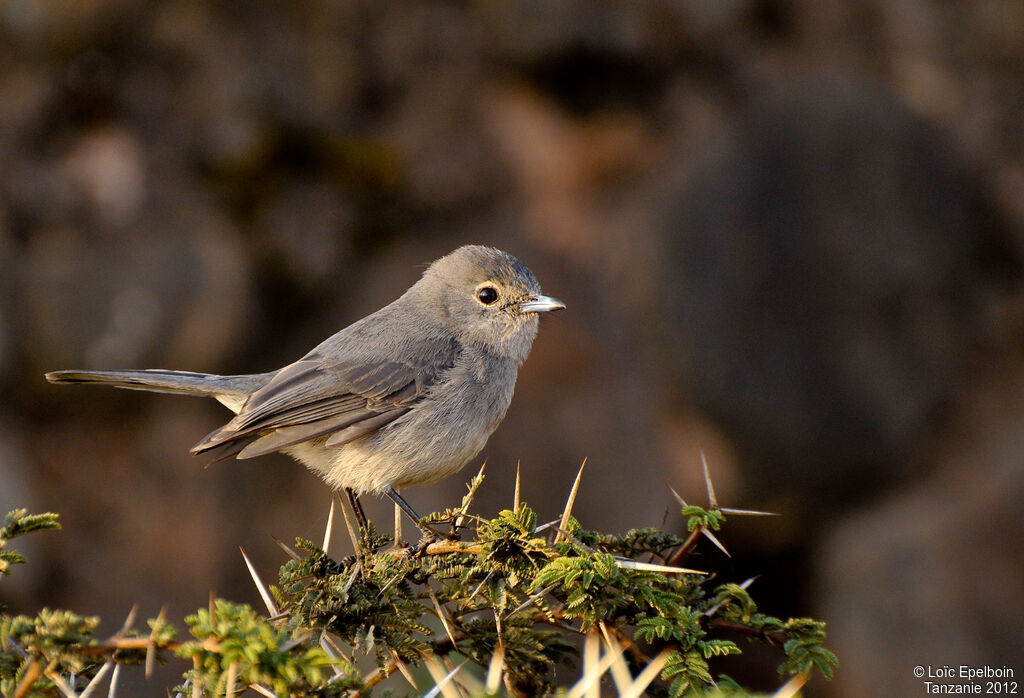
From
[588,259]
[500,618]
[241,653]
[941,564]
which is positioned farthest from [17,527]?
[941,564]

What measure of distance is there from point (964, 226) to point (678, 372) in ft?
9.86

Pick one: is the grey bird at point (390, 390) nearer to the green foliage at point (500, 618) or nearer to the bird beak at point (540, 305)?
the bird beak at point (540, 305)

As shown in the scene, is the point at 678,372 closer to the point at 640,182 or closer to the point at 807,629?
the point at 640,182

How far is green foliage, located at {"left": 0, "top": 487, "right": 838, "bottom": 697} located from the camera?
2.06 meters

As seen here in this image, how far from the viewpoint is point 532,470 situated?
7578mm

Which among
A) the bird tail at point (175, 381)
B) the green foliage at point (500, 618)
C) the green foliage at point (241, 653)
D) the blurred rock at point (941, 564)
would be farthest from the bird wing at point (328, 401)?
the blurred rock at point (941, 564)

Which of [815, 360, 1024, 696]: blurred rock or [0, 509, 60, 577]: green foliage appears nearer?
[0, 509, 60, 577]: green foliage

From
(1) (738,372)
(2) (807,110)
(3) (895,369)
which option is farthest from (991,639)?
(2) (807,110)

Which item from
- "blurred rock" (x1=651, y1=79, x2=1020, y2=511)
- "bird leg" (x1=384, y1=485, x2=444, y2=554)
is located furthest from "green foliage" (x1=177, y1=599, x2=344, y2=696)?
"blurred rock" (x1=651, y1=79, x2=1020, y2=511)

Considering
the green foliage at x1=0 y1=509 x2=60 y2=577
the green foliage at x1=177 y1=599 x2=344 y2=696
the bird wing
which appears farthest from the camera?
the bird wing

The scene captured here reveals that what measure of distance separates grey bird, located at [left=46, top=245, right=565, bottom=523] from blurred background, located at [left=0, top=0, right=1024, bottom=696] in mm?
2992

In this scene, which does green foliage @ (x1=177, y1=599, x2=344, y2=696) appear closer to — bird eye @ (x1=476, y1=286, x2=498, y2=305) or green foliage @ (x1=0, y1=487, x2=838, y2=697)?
green foliage @ (x1=0, y1=487, x2=838, y2=697)

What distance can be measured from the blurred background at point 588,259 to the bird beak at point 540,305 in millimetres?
3009

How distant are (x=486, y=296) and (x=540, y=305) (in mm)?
331
